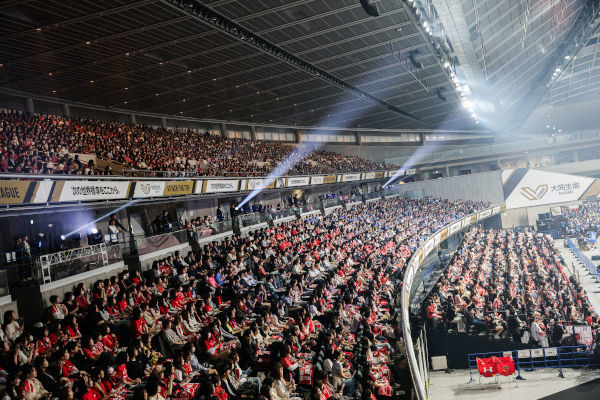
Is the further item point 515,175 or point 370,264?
point 515,175

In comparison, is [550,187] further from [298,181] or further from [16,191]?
[16,191]

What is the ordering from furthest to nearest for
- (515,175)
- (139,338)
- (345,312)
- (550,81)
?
(515,175) → (550,81) → (345,312) → (139,338)

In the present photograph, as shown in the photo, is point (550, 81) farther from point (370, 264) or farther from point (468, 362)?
point (468, 362)

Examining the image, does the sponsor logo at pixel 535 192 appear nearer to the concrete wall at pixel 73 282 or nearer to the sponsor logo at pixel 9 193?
the concrete wall at pixel 73 282

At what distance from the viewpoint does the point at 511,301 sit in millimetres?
15875

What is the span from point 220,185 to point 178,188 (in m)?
3.26

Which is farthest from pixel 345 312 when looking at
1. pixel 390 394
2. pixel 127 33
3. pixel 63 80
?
pixel 63 80

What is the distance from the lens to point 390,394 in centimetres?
849

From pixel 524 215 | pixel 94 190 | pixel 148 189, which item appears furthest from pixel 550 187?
pixel 94 190

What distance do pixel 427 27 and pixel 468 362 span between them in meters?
12.5

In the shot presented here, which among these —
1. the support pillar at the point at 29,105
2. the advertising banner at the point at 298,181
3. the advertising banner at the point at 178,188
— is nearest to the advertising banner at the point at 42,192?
the advertising banner at the point at 178,188

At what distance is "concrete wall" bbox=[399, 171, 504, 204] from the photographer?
45625 mm

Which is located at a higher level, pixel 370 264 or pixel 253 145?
pixel 253 145

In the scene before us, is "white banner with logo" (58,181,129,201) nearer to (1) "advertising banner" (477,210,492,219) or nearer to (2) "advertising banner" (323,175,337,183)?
(2) "advertising banner" (323,175,337,183)
